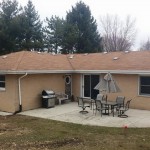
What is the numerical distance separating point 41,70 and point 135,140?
9124mm

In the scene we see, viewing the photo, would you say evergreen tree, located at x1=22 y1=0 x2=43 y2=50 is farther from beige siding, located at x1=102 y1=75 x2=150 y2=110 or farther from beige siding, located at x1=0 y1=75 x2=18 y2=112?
beige siding, located at x1=102 y1=75 x2=150 y2=110

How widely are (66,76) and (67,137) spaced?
34.1ft

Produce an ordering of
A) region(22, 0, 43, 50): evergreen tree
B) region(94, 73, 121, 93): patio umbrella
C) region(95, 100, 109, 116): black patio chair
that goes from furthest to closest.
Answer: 1. region(22, 0, 43, 50): evergreen tree
2. region(95, 100, 109, 116): black patio chair
3. region(94, 73, 121, 93): patio umbrella

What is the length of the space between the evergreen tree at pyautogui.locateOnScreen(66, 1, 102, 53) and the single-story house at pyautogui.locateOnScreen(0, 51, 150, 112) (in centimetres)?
1628

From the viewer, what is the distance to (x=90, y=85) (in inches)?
790

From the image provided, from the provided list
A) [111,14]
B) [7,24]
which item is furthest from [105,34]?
[7,24]

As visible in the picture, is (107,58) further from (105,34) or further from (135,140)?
(105,34)

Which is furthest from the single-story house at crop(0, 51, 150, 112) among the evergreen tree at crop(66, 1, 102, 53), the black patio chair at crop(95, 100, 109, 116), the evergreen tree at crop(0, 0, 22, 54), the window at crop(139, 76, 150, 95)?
the evergreen tree at crop(66, 1, 102, 53)

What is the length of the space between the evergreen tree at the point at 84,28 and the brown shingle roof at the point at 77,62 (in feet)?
50.1

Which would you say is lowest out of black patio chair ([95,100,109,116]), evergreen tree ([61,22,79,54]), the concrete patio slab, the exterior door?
the concrete patio slab

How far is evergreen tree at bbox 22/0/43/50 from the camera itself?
34803 millimetres

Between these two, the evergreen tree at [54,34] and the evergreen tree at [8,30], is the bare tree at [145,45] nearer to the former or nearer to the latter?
the evergreen tree at [54,34]

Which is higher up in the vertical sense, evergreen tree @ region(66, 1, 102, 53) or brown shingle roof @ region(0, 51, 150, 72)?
evergreen tree @ region(66, 1, 102, 53)

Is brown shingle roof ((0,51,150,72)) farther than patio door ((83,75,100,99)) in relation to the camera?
No
